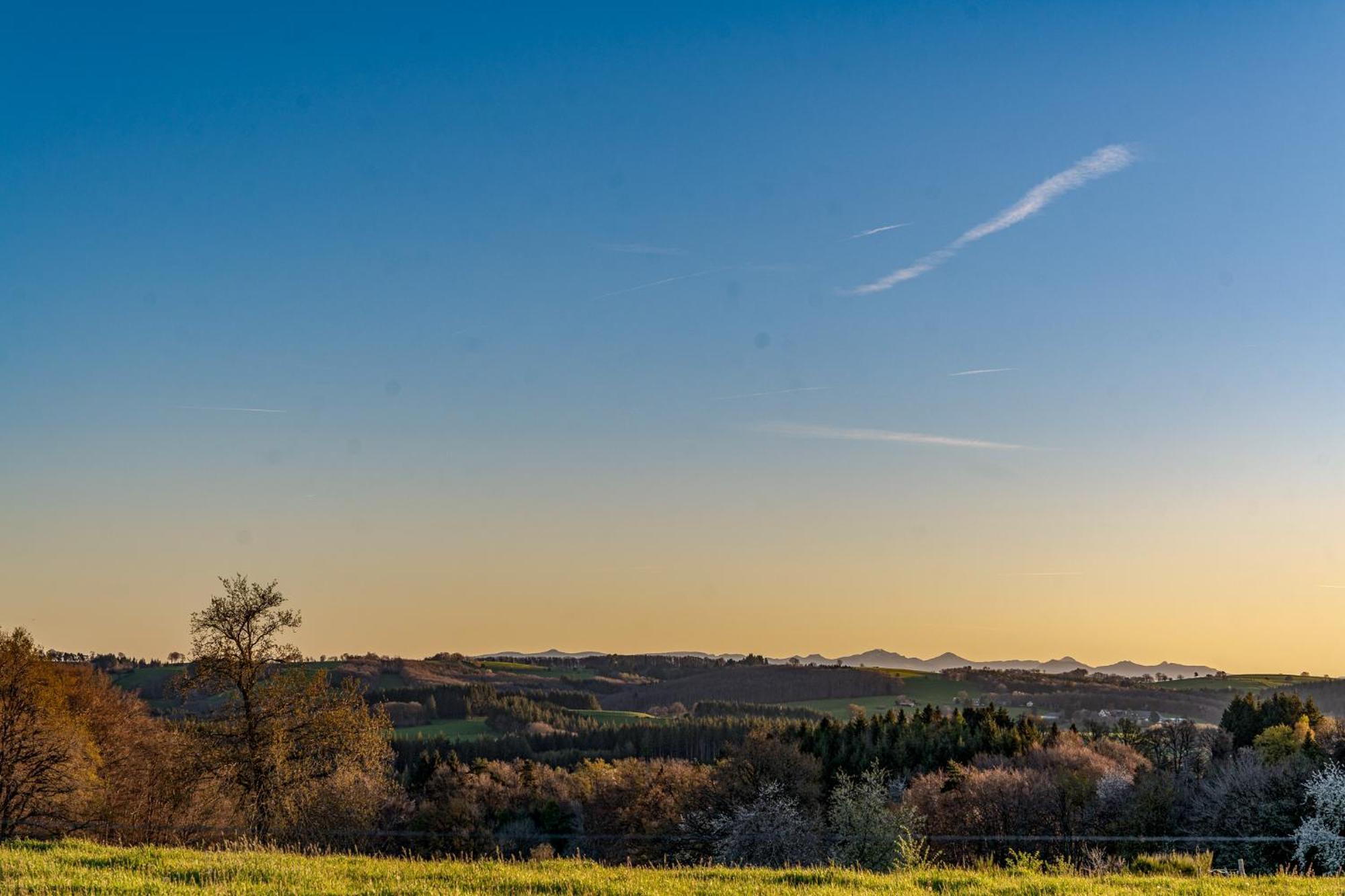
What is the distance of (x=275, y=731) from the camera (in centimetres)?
3872

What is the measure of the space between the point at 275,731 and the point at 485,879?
96.3 feet

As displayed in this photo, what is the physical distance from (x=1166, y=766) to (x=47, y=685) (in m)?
97.0

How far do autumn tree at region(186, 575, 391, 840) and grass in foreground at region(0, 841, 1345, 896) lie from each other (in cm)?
2415

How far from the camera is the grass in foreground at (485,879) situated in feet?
39.7

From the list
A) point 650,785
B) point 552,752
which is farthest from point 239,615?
point 552,752

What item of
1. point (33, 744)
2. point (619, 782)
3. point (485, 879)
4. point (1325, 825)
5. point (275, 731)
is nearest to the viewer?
point (485, 879)

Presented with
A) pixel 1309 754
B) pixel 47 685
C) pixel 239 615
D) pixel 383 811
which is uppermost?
pixel 239 615

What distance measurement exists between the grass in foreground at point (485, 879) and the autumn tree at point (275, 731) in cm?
2415

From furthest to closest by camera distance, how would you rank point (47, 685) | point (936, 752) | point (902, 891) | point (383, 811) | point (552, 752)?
point (552, 752), point (936, 752), point (383, 811), point (47, 685), point (902, 891)

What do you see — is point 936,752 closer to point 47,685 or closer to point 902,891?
point 47,685

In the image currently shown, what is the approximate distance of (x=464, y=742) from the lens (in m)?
196

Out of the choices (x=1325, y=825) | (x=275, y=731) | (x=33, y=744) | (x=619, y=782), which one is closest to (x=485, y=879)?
(x=275, y=731)

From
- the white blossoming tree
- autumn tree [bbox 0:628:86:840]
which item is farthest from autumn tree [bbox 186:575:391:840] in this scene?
the white blossoming tree

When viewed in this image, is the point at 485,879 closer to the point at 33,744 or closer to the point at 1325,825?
the point at 33,744
